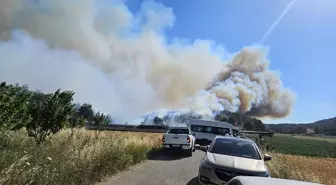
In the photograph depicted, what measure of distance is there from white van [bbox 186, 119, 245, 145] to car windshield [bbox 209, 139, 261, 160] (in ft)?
45.3

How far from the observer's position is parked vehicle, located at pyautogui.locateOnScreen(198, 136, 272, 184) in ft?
24.5

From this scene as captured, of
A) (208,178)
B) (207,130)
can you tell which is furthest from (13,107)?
(207,130)

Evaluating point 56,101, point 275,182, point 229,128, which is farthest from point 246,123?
point 275,182

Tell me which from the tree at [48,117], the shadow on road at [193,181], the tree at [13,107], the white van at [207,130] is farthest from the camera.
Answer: the white van at [207,130]

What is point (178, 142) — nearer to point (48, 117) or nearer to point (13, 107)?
point (48, 117)

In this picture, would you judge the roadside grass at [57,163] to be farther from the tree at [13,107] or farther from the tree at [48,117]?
the tree at [48,117]

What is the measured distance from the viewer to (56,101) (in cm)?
1248

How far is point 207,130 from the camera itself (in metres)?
24.1

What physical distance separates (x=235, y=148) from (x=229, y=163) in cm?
147

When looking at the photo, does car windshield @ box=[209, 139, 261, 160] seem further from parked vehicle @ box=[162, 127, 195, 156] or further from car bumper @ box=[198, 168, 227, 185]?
parked vehicle @ box=[162, 127, 195, 156]

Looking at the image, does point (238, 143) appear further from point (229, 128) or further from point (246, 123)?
point (246, 123)

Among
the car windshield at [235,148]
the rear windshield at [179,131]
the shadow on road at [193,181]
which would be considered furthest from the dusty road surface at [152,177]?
the rear windshield at [179,131]

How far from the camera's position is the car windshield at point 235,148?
28.9ft

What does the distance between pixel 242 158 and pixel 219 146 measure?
106cm
